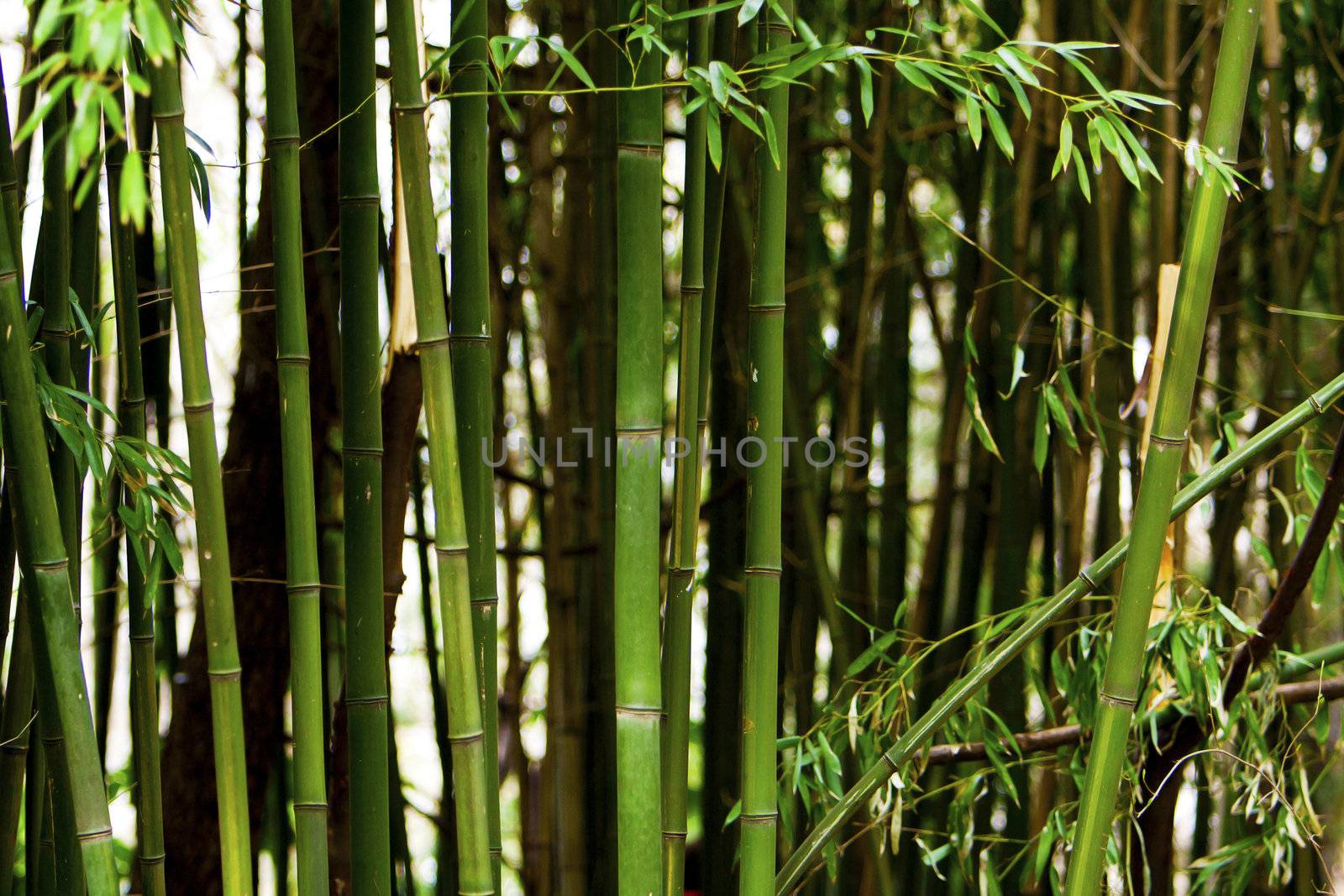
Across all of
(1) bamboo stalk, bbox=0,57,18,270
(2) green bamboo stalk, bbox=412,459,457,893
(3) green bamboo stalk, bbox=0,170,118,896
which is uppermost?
(1) bamboo stalk, bbox=0,57,18,270

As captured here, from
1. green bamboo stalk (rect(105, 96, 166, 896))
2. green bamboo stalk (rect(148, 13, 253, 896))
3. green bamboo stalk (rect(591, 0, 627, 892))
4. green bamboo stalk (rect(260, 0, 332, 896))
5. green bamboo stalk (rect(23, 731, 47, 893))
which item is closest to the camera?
green bamboo stalk (rect(148, 13, 253, 896))

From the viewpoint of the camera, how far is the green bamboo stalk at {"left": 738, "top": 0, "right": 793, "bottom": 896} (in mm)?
834

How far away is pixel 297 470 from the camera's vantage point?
0.82 meters

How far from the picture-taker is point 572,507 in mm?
1723

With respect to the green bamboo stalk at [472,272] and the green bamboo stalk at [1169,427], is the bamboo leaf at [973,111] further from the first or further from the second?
the green bamboo stalk at [472,272]

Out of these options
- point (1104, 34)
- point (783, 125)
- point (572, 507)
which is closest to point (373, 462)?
point (783, 125)

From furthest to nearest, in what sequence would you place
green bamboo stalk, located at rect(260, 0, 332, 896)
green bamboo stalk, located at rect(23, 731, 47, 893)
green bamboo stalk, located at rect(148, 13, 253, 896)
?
green bamboo stalk, located at rect(23, 731, 47, 893) < green bamboo stalk, located at rect(260, 0, 332, 896) < green bamboo stalk, located at rect(148, 13, 253, 896)

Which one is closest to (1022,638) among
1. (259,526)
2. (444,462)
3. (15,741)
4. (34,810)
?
(444,462)

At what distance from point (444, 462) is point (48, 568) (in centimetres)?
26

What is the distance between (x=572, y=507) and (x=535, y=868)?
1.77 feet

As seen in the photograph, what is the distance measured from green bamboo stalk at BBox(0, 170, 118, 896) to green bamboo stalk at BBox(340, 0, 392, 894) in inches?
8.2

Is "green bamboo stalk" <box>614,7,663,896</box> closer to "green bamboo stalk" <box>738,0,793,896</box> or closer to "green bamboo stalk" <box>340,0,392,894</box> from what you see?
"green bamboo stalk" <box>738,0,793,896</box>

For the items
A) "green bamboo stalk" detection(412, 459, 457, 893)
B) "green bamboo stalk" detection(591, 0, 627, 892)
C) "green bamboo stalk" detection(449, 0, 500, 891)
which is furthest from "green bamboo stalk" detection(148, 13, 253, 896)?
"green bamboo stalk" detection(412, 459, 457, 893)

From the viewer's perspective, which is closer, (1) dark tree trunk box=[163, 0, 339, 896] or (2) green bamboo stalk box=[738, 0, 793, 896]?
(2) green bamboo stalk box=[738, 0, 793, 896]
